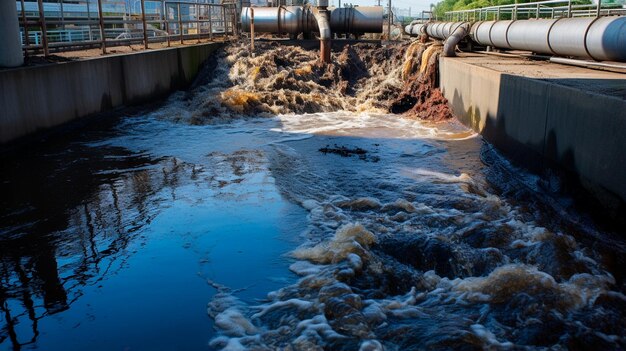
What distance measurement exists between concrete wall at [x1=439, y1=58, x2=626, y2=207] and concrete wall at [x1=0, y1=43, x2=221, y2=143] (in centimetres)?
816

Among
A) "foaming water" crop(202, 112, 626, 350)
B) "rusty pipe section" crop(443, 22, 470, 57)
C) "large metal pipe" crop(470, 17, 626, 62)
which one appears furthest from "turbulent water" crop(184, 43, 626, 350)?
"rusty pipe section" crop(443, 22, 470, 57)

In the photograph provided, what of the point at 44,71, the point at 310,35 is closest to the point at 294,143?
the point at 44,71

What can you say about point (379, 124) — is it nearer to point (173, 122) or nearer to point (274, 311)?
point (173, 122)

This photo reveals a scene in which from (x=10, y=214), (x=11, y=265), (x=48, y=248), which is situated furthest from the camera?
(x=10, y=214)

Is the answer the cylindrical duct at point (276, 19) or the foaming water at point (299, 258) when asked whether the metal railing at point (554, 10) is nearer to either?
the foaming water at point (299, 258)

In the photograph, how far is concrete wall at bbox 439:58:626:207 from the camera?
597 cm

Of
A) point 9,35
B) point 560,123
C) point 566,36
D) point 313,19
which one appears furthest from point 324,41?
point 560,123

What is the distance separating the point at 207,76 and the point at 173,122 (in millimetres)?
6221

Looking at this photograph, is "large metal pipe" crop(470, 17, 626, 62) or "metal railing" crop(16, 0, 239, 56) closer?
"large metal pipe" crop(470, 17, 626, 62)

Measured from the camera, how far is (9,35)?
9.64m

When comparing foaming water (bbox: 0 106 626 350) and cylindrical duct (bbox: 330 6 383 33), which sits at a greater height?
cylindrical duct (bbox: 330 6 383 33)

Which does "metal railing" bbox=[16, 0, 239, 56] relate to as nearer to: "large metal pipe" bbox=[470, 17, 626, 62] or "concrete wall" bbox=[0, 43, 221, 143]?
"concrete wall" bbox=[0, 43, 221, 143]

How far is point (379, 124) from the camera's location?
45.8 ft

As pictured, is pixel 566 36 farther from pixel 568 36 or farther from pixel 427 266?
pixel 427 266
